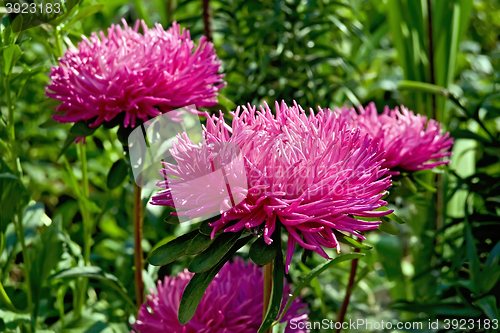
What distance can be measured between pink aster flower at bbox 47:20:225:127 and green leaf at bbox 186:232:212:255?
0.21 meters

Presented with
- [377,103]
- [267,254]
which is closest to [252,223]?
[267,254]

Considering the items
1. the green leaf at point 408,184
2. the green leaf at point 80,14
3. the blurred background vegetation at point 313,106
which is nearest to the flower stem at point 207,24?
the blurred background vegetation at point 313,106

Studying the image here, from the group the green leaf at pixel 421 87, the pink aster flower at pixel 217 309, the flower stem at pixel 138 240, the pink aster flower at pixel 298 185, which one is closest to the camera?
the pink aster flower at pixel 298 185

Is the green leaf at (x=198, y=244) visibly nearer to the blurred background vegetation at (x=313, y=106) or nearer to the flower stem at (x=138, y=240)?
the blurred background vegetation at (x=313, y=106)

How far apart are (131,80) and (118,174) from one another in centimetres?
15

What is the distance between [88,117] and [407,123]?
1.47ft

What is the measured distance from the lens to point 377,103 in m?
1.23

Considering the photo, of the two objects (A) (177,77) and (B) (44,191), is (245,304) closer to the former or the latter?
(A) (177,77)

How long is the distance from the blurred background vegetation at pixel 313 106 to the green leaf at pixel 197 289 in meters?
0.12

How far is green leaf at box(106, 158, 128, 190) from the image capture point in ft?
2.29

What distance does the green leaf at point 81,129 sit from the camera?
628 mm
